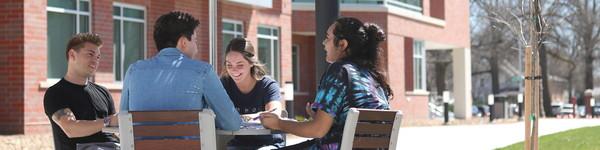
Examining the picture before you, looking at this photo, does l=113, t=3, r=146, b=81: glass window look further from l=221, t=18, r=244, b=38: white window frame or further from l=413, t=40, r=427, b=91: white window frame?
l=413, t=40, r=427, b=91: white window frame

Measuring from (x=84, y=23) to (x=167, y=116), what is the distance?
1256 centimetres

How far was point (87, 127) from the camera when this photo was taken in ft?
15.6

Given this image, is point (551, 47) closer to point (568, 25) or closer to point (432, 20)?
point (568, 25)

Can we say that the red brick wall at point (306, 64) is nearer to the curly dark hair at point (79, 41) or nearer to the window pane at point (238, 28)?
the window pane at point (238, 28)

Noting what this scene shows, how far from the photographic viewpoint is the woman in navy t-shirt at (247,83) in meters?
5.49

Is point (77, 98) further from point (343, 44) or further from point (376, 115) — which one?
point (376, 115)

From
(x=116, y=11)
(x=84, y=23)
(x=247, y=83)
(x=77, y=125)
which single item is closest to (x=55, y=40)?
(x=84, y=23)

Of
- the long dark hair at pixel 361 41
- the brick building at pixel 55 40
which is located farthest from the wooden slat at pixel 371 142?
the brick building at pixel 55 40

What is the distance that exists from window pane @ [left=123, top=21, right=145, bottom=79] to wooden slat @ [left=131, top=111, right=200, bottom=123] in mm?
13458

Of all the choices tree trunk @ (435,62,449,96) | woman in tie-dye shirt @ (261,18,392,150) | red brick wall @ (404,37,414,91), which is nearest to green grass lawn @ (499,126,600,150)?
woman in tie-dye shirt @ (261,18,392,150)

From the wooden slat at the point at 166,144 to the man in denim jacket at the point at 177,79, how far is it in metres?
0.18

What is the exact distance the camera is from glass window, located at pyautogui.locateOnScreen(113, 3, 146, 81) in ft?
56.0

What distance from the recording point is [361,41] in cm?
434

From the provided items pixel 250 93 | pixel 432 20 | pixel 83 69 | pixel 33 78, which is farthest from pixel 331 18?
pixel 432 20
